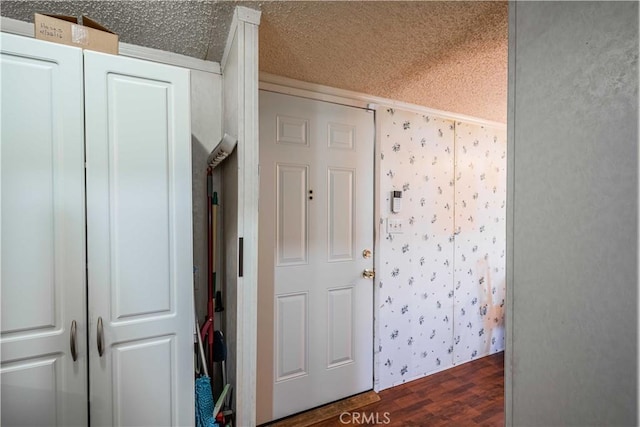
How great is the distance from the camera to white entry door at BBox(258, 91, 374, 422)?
1.82 metres

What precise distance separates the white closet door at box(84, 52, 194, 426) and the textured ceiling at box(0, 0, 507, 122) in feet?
1.16

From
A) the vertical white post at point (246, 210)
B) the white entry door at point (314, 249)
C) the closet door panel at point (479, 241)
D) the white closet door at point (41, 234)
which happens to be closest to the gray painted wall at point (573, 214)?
the vertical white post at point (246, 210)

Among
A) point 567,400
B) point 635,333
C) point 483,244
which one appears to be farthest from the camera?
point 483,244

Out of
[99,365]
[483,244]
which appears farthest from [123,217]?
[483,244]

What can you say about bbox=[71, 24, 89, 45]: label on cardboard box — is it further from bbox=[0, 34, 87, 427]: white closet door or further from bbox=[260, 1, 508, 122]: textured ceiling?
bbox=[260, 1, 508, 122]: textured ceiling

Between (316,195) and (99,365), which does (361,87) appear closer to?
(316,195)

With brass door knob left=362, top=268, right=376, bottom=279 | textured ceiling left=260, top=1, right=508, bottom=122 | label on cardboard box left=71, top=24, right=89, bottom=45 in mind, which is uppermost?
textured ceiling left=260, top=1, right=508, bottom=122

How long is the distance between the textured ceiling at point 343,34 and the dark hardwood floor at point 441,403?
221cm

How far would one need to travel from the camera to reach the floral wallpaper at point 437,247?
2250 millimetres

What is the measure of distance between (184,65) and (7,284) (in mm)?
1221

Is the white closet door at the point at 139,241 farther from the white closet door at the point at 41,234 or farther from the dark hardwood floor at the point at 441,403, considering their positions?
the dark hardwood floor at the point at 441,403

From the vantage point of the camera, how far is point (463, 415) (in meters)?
1.97

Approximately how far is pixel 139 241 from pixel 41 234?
0.27m

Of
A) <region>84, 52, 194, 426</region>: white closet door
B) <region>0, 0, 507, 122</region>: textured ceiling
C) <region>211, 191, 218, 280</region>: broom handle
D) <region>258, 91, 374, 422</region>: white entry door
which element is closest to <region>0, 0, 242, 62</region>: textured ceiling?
<region>0, 0, 507, 122</region>: textured ceiling
